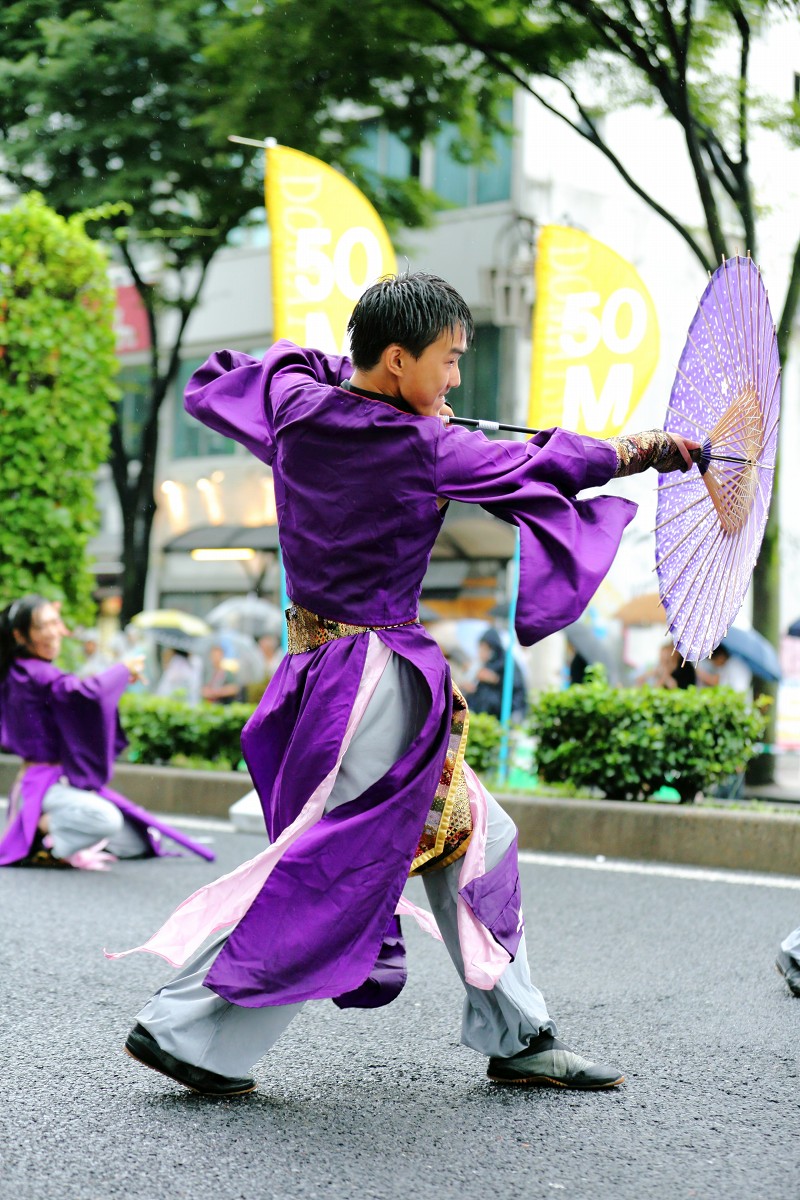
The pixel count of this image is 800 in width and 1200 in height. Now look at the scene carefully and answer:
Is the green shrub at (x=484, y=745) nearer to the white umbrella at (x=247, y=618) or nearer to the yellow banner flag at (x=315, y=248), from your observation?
the yellow banner flag at (x=315, y=248)

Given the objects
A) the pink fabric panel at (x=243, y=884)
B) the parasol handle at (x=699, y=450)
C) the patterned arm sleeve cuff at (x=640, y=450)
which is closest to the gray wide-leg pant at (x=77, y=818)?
the pink fabric panel at (x=243, y=884)

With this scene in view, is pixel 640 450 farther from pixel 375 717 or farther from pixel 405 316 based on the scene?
pixel 375 717

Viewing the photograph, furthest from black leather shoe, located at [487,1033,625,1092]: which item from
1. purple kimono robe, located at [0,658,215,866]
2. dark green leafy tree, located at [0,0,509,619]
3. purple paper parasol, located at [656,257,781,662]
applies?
dark green leafy tree, located at [0,0,509,619]

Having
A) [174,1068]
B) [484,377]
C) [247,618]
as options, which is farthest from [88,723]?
[484,377]

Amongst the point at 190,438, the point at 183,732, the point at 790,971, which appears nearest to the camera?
the point at 790,971

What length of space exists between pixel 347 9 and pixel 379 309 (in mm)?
11534

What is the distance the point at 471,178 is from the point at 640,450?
18.7m

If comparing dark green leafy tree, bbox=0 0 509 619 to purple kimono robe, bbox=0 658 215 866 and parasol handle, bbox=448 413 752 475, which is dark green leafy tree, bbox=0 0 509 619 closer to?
purple kimono robe, bbox=0 658 215 866

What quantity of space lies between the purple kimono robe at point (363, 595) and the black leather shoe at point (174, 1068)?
23cm

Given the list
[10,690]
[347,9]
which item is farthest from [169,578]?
[10,690]

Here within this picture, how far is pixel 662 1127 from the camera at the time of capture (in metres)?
2.85

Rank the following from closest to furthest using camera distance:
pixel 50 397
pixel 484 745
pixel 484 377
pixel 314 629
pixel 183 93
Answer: pixel 314 629 → pixel 484 745 → pixel 50 397 → pixel 183 93 → pixel 484 377

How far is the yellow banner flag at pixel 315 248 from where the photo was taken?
313 inches

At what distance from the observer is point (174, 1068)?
2.92m
